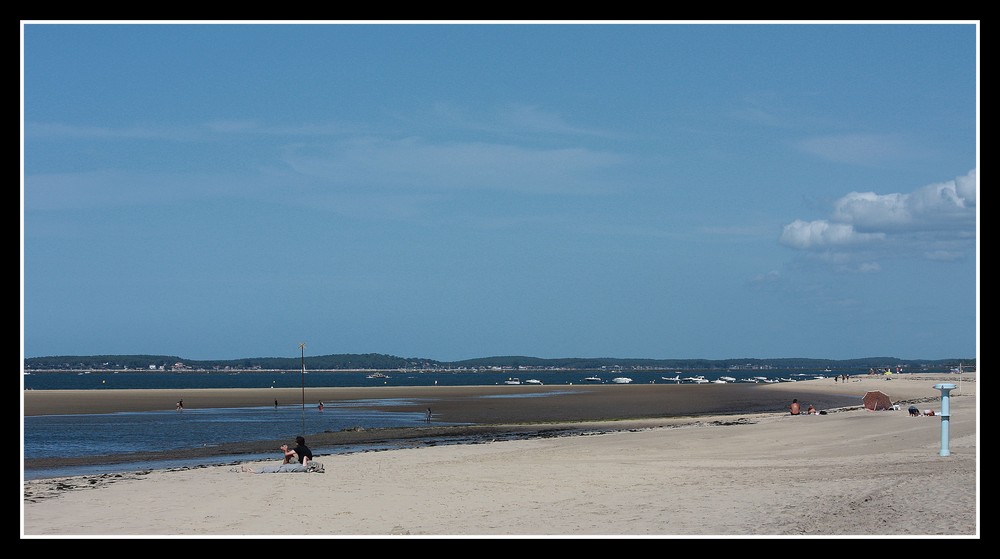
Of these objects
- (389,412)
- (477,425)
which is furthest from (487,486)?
(389,412)

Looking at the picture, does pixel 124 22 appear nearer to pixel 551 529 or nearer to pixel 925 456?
pixel 551 529

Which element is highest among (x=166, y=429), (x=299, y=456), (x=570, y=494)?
(x=299, y=456)

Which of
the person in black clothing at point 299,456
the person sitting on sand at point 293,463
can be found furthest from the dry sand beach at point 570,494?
the person in black clothing at point 299,456

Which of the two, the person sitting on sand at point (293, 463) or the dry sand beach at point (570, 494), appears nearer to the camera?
the dry sand beach at point (570, 494)

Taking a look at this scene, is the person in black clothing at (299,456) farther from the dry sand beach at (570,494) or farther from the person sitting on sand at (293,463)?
the dry sand beach at (570,494)

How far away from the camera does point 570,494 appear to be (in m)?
18.2

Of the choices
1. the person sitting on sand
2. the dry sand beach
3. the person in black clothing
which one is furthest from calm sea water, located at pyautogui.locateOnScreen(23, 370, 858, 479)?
the dry sand beach

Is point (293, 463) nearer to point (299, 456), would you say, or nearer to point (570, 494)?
point (299, 456)

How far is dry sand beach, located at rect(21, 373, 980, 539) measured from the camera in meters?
14.5

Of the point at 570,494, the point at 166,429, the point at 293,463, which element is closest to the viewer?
the point at 570,494

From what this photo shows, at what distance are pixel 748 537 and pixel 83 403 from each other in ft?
267

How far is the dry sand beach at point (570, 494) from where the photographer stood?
14453 mm

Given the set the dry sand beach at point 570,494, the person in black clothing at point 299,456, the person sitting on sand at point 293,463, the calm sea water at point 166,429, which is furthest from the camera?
the calm sea water at point 166,429

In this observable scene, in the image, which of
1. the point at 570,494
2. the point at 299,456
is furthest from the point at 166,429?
the point at 570,494
